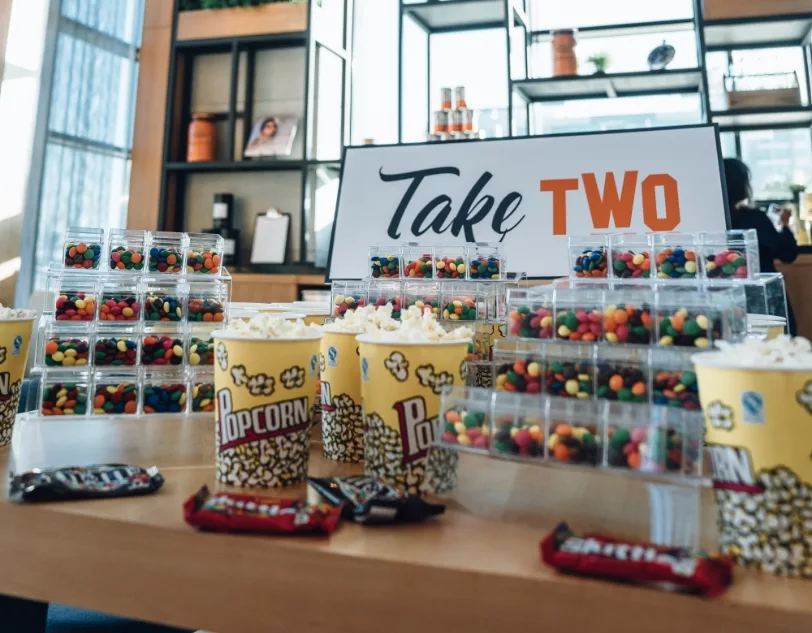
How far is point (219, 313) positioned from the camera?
3.54 feet

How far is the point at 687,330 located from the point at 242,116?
403cm

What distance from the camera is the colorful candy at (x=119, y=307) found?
1015mm

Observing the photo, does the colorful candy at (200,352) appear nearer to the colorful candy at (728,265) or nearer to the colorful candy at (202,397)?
the colorful candy at (202,397)

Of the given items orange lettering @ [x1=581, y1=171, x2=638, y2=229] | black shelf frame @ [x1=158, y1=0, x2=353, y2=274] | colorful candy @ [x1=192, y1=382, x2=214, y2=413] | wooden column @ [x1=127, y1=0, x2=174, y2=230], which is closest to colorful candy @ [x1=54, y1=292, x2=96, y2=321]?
colorful candy @ [x1=192, y1=382, x2=214, y2=413]

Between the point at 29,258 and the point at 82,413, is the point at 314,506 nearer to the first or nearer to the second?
the point at 82,413

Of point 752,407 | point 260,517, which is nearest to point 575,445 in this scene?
point 752,407

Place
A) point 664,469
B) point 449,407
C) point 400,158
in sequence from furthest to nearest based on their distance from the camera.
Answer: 1. point 400,158
2. point 449,407
3. point 664,469

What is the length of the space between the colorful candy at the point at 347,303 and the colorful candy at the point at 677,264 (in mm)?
570

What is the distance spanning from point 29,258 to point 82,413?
3.51 metres

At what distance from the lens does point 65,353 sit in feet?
3.15

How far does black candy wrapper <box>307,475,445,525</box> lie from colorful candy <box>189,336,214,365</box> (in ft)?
1.30

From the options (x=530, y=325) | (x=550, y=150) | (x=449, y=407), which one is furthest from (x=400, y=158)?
(x=449, y=407)

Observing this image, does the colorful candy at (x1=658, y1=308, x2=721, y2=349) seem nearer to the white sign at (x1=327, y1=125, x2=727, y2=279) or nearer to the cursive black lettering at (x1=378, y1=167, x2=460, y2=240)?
the white sign at (x1=327, y1=125, x2=727, y2=279)

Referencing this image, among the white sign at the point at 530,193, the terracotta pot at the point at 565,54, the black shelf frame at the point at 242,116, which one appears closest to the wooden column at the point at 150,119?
the black shelf frame at the point at 242,116
